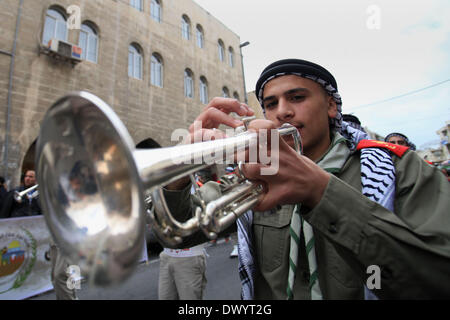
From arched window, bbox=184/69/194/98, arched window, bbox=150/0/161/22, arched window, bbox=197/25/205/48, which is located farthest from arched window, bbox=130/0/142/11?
arched window, bbox=197/25/205/48

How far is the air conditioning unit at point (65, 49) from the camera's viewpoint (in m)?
7.55

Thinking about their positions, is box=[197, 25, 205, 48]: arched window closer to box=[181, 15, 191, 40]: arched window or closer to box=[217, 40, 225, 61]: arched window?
box=[181, 15, 191, 40]: arched window

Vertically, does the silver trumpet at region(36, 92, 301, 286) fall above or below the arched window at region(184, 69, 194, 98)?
below

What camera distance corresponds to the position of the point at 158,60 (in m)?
11.8

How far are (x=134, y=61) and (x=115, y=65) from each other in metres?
1.25

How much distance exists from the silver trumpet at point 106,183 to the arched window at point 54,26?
9.38m

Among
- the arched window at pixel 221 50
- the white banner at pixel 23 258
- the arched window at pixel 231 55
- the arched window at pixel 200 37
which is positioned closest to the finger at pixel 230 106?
the white banner at pixel 23 258

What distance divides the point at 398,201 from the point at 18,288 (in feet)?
19.2

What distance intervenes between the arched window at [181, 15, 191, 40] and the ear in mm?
13147

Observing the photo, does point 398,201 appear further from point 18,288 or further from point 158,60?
point 158,60

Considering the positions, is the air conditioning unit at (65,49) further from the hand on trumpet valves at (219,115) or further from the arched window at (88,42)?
the hand on trumpet valves at (219,115)

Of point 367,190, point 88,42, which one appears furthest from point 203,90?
point 367,190

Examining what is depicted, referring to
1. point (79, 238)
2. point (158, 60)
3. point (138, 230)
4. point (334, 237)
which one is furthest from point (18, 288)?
point (158, 60)

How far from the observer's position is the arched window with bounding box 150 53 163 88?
443 inches
